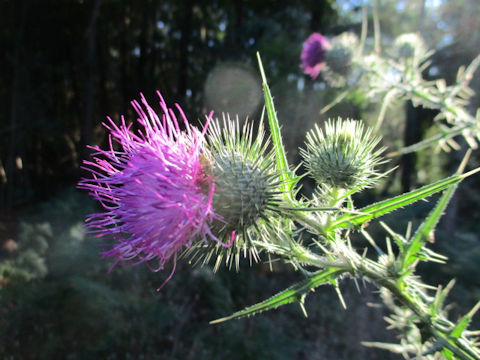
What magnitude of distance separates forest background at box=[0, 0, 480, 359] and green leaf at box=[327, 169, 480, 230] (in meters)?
1.42

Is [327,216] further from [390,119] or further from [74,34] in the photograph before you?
[390,119]

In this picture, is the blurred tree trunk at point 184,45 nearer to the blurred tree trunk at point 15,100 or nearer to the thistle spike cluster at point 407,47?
the blurred tree trunk at point 15,100

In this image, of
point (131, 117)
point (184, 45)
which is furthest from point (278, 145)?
point (131, 117)

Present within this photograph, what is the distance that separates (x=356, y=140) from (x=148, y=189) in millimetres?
1053

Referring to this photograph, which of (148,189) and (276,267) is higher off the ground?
(148,189)

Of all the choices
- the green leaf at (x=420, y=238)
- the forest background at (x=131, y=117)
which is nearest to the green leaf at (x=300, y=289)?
the green leaf at (x=420, y=238)

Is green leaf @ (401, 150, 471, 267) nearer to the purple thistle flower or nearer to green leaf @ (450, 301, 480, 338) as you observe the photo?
green leaf @ (450, 301, 480, 338)

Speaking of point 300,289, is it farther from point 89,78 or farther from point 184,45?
point 184,45

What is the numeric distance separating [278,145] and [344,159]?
0.46 metres

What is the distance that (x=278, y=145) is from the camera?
1.46 metres

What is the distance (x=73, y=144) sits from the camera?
14758mm

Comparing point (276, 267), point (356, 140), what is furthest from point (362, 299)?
point (356, 140)

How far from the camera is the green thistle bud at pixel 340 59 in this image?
4.38 m

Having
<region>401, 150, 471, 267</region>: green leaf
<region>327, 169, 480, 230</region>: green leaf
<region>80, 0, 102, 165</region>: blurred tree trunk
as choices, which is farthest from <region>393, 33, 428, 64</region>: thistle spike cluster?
<region>80, 0, 102, 165</region>: blurred tree trunk
